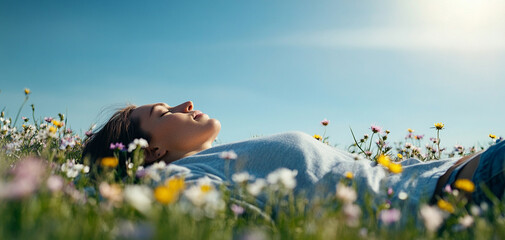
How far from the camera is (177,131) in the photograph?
3.54 meters

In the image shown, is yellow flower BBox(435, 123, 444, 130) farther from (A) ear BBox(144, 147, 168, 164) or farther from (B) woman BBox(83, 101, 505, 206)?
(A) ear BBox(144, 147, 168, 164)

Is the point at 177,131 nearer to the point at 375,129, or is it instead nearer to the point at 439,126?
the point at 375,129

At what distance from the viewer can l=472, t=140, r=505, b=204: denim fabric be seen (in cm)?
217

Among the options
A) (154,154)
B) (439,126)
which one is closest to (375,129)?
(439,126)

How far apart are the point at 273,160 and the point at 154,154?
4.27ft

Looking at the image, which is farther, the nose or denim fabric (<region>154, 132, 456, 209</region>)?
the nose

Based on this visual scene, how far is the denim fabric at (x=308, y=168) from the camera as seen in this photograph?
249cm

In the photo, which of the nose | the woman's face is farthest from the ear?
the nose

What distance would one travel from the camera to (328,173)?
2.61 meters

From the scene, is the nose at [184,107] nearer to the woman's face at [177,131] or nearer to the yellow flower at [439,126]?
the woman's face at [177,131]

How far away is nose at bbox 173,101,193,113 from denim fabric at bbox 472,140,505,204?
7.42ft

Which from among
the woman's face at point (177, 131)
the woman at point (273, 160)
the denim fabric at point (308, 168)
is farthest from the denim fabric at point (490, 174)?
the woman's face at point (177, 131)

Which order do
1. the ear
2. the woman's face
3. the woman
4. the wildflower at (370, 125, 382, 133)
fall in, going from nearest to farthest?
1. the woman
2. the woman's face
3. the ear
4. the wildflower at (370, 125, 382, 133)

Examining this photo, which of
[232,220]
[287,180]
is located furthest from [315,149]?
[287,180]
